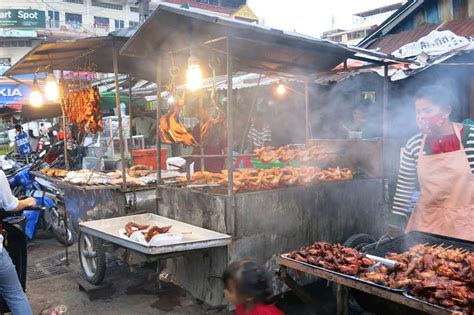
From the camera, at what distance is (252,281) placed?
2256mm

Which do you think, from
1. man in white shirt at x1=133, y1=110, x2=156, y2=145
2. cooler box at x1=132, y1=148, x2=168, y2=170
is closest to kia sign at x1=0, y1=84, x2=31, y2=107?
man in white shirt at x1=133, y1=110, x2=156, y2=145

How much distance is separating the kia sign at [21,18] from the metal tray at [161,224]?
40.6 meters

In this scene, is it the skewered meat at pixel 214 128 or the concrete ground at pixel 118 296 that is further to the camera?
the skewered meat at pixel 214 128

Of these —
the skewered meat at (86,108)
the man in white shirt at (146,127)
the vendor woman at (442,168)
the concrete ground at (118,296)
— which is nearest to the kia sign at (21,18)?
the man in white shirt at (146,127)

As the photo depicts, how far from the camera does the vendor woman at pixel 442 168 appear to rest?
4039 mm

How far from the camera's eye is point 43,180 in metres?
7.74

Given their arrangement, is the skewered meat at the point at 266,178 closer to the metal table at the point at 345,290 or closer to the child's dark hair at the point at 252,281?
the metal table at the point at 345,290

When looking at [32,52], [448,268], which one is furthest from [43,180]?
[448,268]

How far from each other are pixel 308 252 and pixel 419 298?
1.13m

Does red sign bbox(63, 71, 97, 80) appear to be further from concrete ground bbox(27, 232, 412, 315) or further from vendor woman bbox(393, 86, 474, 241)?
vendor woman bbox(393, 86, 474, 241)

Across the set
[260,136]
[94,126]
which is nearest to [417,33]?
[260,136]

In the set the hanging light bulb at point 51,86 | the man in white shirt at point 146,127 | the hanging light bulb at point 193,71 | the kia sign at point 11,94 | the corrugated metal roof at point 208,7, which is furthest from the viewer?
the corrugated metal roof at point 208,7

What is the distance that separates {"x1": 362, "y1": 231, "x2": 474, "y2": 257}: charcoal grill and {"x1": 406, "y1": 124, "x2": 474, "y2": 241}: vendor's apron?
243 mm

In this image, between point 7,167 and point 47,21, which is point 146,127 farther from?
point 47,21
